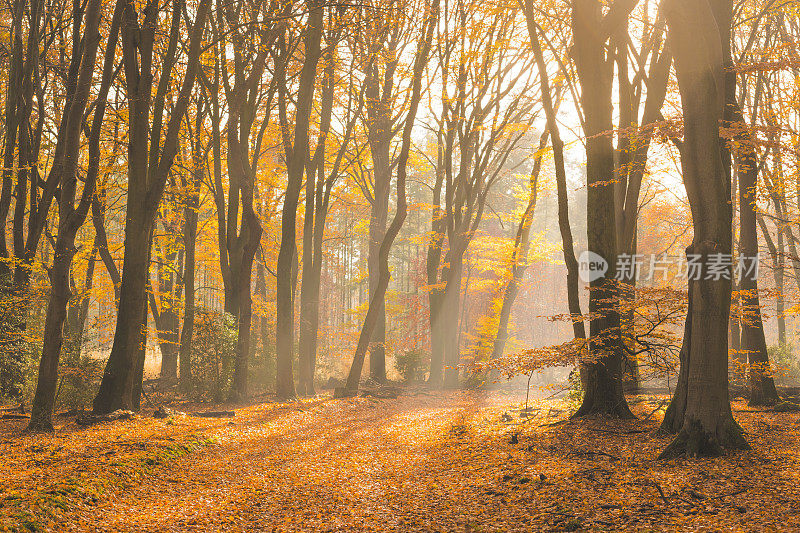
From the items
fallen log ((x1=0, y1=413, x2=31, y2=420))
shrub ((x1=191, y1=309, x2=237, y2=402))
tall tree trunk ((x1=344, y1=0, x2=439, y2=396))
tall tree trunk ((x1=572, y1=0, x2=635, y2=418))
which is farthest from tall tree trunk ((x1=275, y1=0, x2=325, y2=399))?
tall tree trunk ((x1=572, y1=0, x2=635, y2=418))

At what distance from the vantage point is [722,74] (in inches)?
230

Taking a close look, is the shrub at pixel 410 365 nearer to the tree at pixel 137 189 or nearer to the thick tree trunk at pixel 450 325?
the thick tree trunk at pixel 450 325

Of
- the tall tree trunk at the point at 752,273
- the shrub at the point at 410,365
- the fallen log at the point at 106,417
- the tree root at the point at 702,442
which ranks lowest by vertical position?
the shrub at the point at 410,365

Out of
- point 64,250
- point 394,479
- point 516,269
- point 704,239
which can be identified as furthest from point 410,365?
point 704,239

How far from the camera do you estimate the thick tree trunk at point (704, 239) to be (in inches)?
210

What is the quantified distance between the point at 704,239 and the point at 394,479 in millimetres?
3879

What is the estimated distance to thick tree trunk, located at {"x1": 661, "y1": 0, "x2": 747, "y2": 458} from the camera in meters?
5.33

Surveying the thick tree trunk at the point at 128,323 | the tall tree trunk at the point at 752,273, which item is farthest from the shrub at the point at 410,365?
the tall tree trunk at the point at 752,273

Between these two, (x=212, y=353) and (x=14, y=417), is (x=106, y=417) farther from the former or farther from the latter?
(x=212, y=353)

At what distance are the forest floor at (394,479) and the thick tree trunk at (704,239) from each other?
30 centimetres

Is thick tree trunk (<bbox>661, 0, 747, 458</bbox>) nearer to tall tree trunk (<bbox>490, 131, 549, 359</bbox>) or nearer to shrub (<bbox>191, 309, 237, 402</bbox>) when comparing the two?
shrub (<bbox>191, 309, 237, 402</bbox>)

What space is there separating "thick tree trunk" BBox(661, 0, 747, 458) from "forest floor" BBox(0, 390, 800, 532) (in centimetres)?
30

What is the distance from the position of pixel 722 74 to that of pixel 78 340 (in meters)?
10.8

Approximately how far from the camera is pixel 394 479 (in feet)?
18.6
